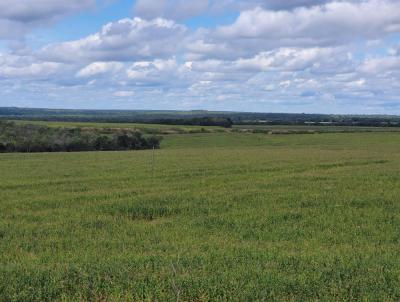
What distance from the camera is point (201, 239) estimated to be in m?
11.3

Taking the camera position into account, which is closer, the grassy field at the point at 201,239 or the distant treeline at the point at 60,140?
the grassy field at the point at 201,239

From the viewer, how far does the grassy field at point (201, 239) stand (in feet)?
24.9

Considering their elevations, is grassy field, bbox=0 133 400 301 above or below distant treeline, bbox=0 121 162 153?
above

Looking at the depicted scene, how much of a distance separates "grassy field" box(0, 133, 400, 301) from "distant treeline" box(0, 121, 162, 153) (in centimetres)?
4242

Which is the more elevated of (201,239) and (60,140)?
(201,239)

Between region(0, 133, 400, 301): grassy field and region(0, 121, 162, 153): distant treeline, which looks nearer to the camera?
region(0, 133, 400, 301): grassy field

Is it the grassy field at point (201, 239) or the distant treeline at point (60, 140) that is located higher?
the grassy field at point (201, 239)

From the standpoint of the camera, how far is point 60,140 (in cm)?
6575

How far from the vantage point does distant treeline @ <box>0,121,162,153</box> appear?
208ft

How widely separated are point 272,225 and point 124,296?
6310mm

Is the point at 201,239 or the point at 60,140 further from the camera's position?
the point at 60,140

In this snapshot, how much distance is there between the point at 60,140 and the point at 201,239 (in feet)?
188

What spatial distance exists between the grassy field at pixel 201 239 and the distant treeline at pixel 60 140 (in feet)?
139

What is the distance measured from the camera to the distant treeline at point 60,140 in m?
63.3
